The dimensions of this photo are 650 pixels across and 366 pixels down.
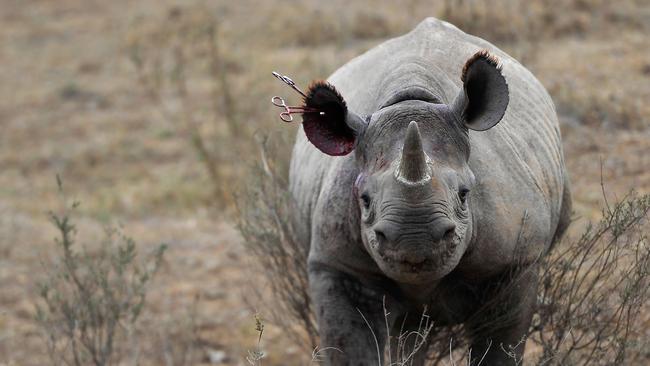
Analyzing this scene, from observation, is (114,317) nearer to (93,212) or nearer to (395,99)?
(395,99)

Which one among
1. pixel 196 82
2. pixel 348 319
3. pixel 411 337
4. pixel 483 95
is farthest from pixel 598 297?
pixel 196 82

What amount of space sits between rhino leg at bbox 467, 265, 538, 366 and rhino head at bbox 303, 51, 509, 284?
530 mm

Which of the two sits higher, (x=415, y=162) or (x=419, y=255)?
(x=415, y=162)

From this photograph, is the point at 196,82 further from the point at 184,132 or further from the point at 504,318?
the point at 504,318

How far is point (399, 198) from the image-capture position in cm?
398

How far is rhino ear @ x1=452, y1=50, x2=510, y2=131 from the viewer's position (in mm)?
4375

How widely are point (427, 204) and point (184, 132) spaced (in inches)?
462

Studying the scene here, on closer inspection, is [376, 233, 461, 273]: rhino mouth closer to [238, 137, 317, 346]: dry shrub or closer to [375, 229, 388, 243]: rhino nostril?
[375, 229, 388, 243]: rhino nostril

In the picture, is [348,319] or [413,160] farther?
[348,319]

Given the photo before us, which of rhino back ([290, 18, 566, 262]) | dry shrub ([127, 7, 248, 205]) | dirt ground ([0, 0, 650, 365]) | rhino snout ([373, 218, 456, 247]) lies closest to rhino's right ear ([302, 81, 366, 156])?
rhino back ([290, 18, 566, 262])

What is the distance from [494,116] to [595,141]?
16.8 ft

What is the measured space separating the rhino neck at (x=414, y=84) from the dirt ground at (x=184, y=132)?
4.57 feet

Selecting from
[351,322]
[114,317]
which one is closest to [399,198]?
[351,322]

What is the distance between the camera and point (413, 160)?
396cm
